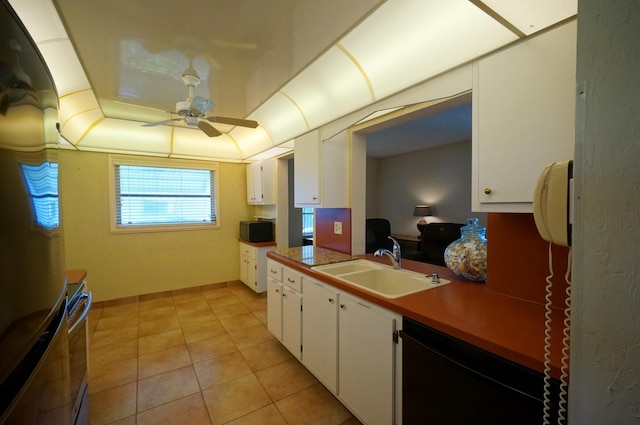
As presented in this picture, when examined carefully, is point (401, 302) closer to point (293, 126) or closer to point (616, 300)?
point (616, 300)

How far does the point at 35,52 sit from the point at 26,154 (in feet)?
1.09

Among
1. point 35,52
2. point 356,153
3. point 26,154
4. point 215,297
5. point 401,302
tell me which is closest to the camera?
point 26,154

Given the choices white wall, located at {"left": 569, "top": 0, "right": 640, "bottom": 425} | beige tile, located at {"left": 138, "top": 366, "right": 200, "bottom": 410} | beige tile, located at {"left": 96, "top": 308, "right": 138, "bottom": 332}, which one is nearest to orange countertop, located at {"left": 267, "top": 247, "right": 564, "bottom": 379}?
white wall, located at {"left": 569, "top": 0, "right": 640, "bottom": 425}

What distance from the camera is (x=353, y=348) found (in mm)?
1632

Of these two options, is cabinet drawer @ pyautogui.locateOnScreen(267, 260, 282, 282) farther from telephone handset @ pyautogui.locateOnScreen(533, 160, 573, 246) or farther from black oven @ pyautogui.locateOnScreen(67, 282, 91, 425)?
telephone handset @ pyautogui.locateOnScreen(533, 160, 573, 246)

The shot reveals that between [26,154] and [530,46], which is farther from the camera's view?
[530,46]

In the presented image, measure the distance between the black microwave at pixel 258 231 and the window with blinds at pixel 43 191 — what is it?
3.52 metres

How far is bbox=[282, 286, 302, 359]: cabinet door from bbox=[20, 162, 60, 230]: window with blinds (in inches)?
67.1

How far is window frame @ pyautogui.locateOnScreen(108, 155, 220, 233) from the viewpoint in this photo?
12.5ft

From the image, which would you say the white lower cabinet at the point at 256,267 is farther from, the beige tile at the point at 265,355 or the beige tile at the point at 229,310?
the beige tile at the point at 265,355

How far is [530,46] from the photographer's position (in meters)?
1.15

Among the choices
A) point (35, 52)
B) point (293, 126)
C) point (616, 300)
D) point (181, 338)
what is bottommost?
point (181, 338)

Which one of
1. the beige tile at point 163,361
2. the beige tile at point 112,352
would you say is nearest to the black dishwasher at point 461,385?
the beige tile at point 163,361

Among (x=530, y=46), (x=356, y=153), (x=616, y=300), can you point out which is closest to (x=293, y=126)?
(x=356, y=153)
